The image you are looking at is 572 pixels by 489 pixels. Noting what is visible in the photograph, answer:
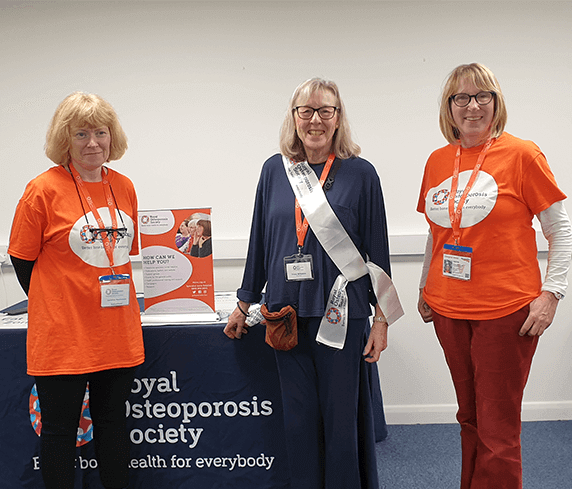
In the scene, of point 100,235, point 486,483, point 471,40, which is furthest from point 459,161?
point 471,40

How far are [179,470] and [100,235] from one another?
0.99 meters

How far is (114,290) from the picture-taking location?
58.6 inches

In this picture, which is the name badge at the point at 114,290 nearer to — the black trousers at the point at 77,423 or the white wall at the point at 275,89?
the black trousers at the point at 77,423

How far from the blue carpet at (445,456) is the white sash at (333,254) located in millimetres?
1044

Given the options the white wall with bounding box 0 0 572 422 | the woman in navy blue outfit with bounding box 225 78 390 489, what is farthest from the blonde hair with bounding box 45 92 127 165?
the white wall with bounding box 0 0 572 422

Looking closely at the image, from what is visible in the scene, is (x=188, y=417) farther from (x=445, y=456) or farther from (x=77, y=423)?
(x=445, y=456)

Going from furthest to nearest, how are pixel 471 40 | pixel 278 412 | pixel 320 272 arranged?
pixel 471 40, pixel 278 412, pixel 320 272

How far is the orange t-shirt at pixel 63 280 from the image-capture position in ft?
4.65

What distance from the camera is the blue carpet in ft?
6.77

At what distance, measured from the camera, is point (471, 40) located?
2.60 metres

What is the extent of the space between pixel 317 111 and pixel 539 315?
892 millimetres

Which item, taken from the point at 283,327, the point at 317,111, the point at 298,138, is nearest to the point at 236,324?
the point at 283,327

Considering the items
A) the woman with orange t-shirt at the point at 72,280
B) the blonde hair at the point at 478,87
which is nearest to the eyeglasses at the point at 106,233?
the woman with orange t-shirt at the point at 72,280

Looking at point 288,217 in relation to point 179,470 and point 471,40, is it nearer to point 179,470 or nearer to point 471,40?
point 179,470
